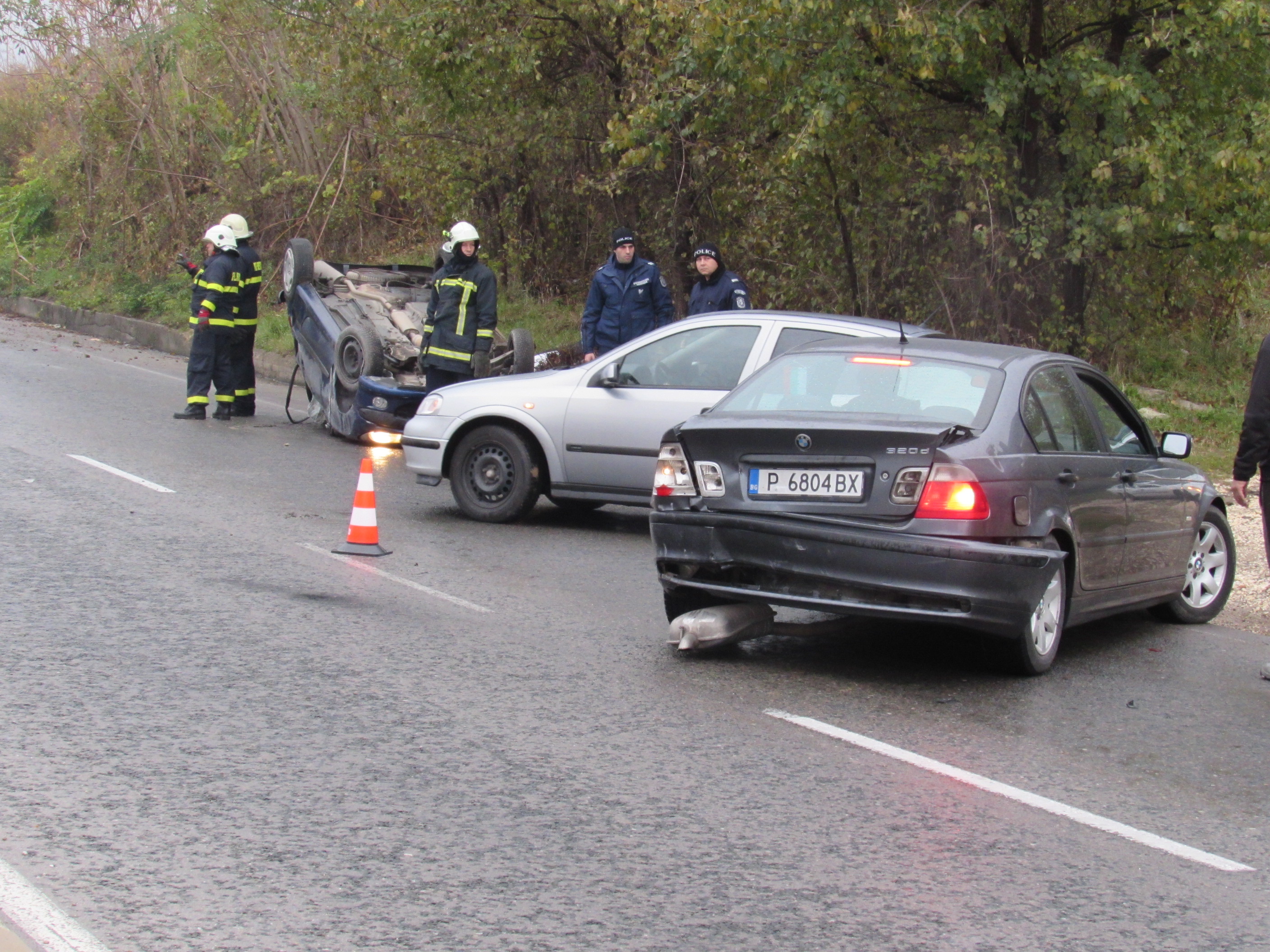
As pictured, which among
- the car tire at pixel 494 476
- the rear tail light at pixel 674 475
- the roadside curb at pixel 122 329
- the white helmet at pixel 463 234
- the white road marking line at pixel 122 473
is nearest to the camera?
the rear tail light at pixel 674 475

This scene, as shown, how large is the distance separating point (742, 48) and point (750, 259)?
4.38m

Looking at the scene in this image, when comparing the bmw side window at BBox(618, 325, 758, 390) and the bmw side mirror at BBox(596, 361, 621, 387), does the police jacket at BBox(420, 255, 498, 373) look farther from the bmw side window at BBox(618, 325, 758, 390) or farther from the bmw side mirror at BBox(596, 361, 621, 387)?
the bmw side window at BBox(618, 325, 758, 390)

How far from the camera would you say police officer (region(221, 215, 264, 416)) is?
14508 millimetres

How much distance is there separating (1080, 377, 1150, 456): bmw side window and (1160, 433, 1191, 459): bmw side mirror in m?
0.13

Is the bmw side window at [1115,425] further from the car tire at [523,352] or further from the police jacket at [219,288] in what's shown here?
the police jacket at [219,288]

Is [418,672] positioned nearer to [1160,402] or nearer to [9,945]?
[9,945]

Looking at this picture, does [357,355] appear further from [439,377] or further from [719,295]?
[719,295]

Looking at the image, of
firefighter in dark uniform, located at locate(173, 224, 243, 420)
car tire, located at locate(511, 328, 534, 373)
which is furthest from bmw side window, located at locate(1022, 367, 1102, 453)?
firefighter in dark uniform, located at locate(173, 224, 243, 420)

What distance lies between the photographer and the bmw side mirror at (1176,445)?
7.37 metres

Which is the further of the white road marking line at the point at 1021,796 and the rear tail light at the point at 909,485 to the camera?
the rear tail light at the point at 909,485

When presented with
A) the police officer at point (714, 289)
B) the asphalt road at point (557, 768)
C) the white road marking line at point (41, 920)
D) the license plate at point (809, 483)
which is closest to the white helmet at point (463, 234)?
the police officer at point (714, 289)

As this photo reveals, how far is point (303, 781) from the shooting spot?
14.8 feet

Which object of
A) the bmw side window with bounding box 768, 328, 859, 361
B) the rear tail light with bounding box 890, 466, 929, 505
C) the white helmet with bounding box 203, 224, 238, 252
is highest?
the white helmet with bounding box 203, 224, 238, 252

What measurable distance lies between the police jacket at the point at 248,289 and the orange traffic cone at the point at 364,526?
6.61 meters
